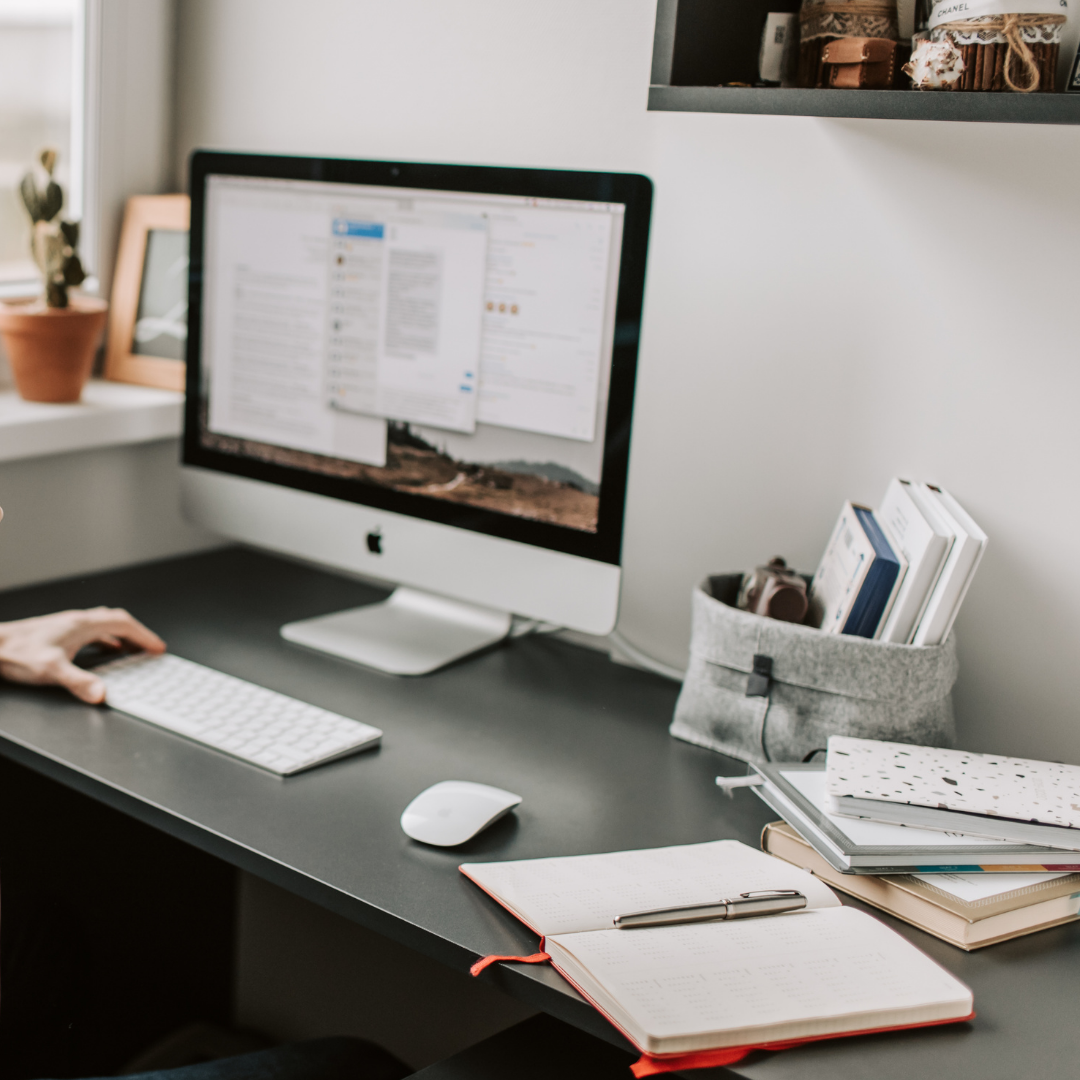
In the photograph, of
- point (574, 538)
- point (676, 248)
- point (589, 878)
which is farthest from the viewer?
point (676, 248)

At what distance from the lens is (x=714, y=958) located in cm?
79

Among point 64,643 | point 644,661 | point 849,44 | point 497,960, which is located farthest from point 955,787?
point 64,643

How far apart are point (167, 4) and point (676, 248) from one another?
890mm

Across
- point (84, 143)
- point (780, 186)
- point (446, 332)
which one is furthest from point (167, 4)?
point (780, 186)

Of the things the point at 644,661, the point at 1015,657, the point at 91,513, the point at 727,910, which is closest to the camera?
the point at 727,910

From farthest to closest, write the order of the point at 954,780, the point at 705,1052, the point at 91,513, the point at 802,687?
the point at 91,513 < the point at 802,687 < the point at 954,780 < the point at 705,1052

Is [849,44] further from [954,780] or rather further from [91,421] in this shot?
[91,421]

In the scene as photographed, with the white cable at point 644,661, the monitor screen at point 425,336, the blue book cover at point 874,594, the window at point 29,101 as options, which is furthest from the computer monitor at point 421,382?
the window at point 29,101

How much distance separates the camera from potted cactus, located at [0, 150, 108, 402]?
1.51 m

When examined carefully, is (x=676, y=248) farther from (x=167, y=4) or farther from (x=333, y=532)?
(x=167, y=4)

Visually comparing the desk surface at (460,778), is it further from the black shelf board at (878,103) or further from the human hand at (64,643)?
the black shelf board at (878,103)

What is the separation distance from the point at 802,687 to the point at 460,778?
0.32 metres

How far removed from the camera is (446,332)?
126 centimetres

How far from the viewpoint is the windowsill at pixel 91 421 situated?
4.83 ft
